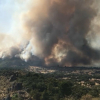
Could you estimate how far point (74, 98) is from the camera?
51.2 meters

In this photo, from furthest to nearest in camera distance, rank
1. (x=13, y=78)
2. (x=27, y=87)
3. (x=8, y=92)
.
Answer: (x=13, y=78) → (x=27, y=87) → (x=8, y=92)

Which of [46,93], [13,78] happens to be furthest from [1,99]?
[13,78]

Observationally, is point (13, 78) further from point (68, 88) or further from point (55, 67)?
point (55, 67)

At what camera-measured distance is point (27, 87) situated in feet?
218

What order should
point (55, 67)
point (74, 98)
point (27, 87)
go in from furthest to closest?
point (55, 67), point (27, 87), point (74, 98)

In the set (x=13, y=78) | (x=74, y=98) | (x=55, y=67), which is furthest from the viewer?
(x=55, y=67)

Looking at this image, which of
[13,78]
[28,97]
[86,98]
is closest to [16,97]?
[28,97]

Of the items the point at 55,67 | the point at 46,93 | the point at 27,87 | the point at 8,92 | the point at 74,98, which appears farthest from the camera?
the point at 55,67

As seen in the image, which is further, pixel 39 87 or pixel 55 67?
pixel 55 67

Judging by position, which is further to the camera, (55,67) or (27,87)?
(55,67)

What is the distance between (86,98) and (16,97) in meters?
19.4

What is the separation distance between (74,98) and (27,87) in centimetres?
2056

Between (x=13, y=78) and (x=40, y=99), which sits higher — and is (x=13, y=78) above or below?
above

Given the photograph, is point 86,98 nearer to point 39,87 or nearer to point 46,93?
point 46,93
